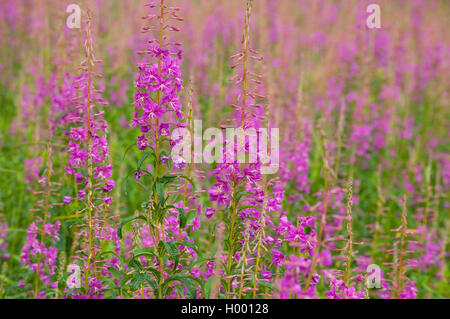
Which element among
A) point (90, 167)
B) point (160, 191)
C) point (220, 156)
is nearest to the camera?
point (160, 191)

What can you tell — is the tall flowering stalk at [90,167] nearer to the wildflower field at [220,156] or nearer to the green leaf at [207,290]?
the wildflower field at [220,156]

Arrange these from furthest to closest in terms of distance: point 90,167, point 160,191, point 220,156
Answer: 1. point 220,156
2. point 90,167
3. point 160,191

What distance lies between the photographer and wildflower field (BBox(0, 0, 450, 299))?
296 cm

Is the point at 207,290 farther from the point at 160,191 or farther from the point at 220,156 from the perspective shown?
the point at 220,156

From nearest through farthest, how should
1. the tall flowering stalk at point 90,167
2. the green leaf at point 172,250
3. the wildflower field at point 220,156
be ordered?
the green leaf at point 172,250, the wildflower field at point 220,156, the tall flowering stalk at point 90,167

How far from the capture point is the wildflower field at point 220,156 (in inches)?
116

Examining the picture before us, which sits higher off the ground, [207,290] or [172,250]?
[172,250]

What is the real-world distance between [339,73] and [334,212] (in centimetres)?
348

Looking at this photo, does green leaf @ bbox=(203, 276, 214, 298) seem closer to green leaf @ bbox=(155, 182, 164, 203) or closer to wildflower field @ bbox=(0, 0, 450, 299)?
wildflower field @ bbox=(0, 0, 450, 299)

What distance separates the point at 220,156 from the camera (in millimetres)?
3139

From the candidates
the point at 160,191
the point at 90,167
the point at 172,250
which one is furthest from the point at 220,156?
the point at 90,167

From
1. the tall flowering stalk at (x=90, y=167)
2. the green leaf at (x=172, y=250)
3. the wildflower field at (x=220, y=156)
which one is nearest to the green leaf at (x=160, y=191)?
the wildflower field at (x=220, y=156)

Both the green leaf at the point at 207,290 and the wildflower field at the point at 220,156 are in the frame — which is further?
the wildflower field at the point at 220,156

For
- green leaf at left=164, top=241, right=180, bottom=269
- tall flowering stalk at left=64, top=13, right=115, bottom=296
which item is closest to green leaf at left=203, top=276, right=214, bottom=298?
green leaf at left=164, top=241, right=180, bottom=269
